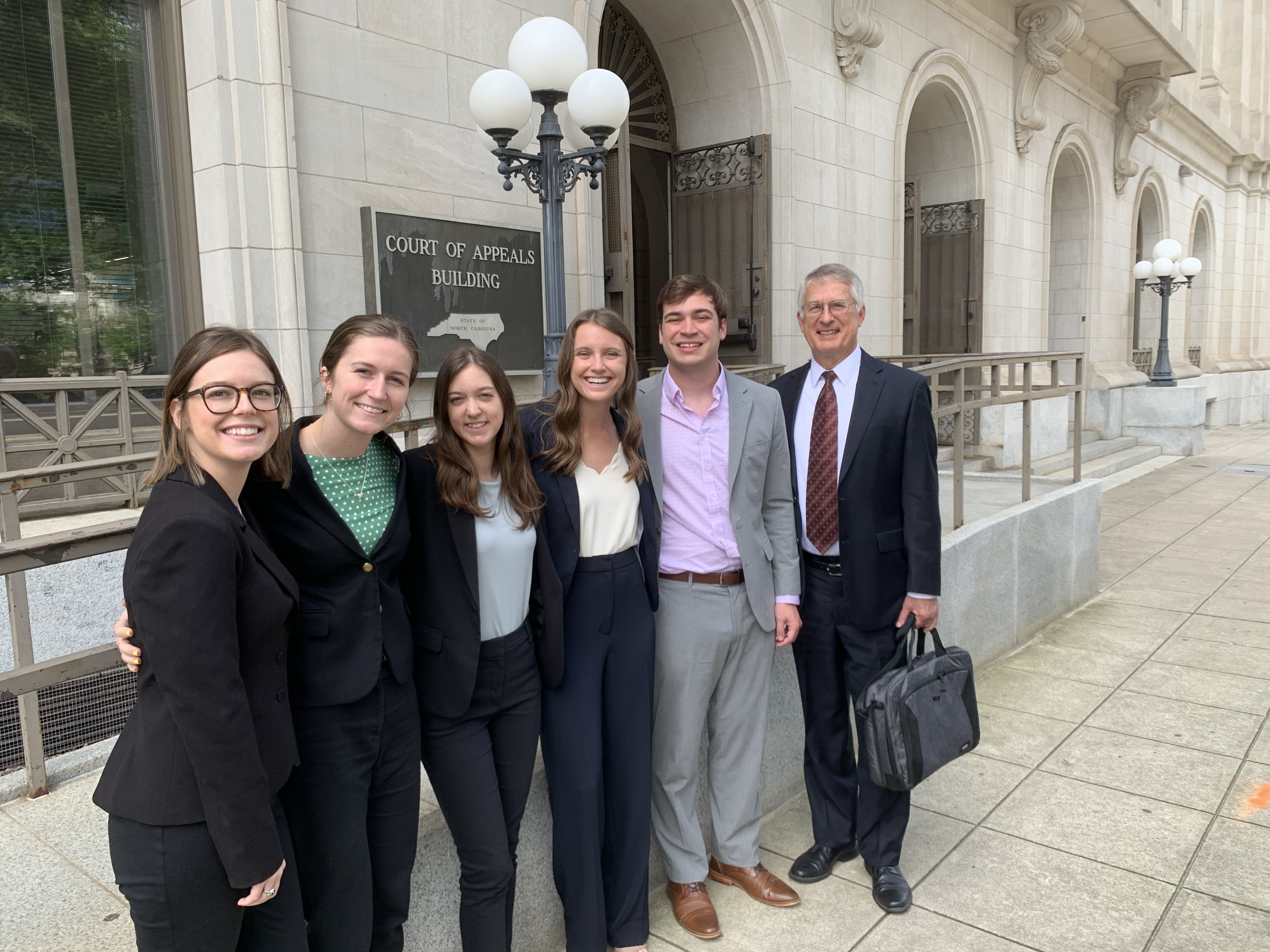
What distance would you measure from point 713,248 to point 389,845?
331 inches

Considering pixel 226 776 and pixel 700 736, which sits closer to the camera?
pixel 226 776

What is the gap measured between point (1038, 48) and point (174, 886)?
1616 cm

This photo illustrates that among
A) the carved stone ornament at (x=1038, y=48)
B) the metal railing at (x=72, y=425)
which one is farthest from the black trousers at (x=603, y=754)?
the carved stone ornament at (x=1038, y=48)

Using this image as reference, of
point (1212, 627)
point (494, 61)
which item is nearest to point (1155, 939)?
point (1212, 627)

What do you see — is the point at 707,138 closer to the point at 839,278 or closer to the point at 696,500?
the point at 839,278

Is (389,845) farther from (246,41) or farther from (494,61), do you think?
(494,61)

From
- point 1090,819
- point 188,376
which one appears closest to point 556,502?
point 188,376

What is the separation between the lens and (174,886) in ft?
5.50

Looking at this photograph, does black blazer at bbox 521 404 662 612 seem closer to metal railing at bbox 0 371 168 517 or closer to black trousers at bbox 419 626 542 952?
black trousers at bbox 419 626 542 952

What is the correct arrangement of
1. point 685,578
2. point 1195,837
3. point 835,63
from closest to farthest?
point 685,578, point 1195,837, point 835,63

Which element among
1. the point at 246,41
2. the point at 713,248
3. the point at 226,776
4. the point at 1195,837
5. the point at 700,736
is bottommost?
the point at 1195,837

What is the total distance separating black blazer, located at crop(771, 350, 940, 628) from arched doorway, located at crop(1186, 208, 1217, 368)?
2766 centimetres

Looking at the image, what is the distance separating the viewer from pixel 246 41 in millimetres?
5578

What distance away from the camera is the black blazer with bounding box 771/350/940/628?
10.8 ft
